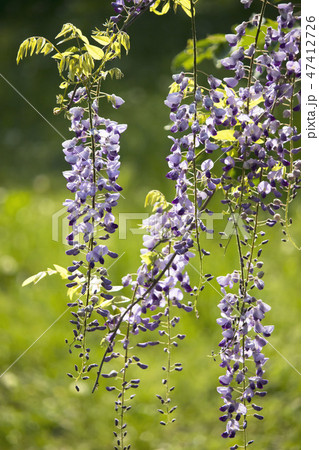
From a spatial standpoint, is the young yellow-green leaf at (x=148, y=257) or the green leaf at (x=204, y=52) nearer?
the young yellow-green leaf at (x=148, y=257)

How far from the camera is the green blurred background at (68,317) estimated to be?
236 cm

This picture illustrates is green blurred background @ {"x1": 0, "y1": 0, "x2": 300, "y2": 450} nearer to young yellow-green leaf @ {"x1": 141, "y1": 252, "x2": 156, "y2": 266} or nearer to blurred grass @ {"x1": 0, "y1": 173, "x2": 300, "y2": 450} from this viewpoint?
blurred grass @ {"x1": 0, "y1": 173, "x2": 300, "y2": 450}

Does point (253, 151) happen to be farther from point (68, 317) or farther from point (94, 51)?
point (68, 317)

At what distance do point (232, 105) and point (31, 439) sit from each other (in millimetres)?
1720

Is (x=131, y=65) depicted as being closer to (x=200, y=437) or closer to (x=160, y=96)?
(x=160, y=96)

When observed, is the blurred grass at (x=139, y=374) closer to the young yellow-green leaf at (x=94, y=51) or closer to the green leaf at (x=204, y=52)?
the green leaf at (x=204, y=52)

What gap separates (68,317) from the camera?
2965mm

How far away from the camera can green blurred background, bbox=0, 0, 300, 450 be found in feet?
7.74

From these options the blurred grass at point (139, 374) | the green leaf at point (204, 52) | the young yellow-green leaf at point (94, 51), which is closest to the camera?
the young yellow-green leaf at point (94, 51)

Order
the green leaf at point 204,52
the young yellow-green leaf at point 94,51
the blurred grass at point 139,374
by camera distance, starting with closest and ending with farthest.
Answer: the young yellow-green leaf at point 94,51 < the green leaf at point 204,52 < the blurred grass at point 139,374

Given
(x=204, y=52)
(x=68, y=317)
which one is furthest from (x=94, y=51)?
(x=68, y=317)

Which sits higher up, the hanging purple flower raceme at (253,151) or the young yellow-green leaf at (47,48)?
the young yellow-green leaf at (47,48)

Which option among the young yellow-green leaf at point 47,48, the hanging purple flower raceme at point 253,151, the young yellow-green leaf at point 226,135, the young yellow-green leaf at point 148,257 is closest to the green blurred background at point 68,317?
the hanging purple flower raceme at point 253,151
